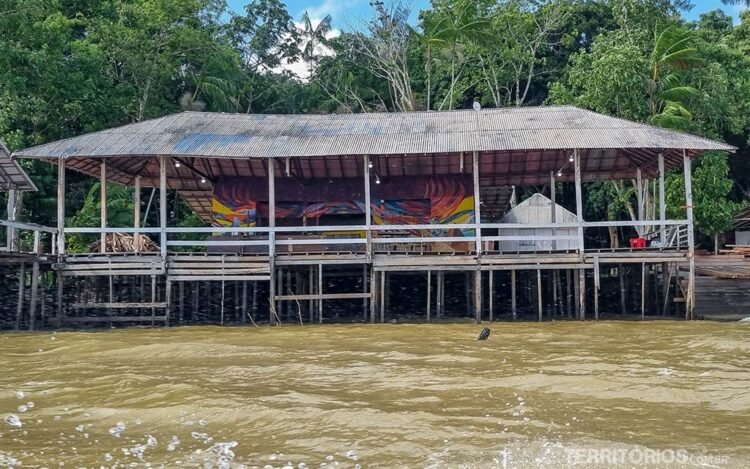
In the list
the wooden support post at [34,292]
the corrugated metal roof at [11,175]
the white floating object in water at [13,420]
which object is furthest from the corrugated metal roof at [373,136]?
the white floating object in water at [13,420]

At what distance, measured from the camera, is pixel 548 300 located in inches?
723

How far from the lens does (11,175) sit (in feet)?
52.2

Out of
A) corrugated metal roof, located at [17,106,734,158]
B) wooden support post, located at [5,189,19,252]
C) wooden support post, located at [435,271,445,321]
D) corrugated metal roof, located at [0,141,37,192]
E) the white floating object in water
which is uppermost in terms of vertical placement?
corrugated metal roof, located at [17,106,734,158]

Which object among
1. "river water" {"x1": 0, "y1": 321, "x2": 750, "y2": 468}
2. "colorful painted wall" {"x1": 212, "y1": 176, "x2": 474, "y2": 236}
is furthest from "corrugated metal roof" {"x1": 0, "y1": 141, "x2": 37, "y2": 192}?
"river water" {"x1": 0, "y1": 321, "x2": 750, "y2": 468}

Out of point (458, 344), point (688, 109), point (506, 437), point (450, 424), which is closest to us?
point (506, 437)

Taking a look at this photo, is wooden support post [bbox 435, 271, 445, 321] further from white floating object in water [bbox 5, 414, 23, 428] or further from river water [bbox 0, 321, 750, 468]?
white floating object in water [bbox 5, 414, 23, 428]

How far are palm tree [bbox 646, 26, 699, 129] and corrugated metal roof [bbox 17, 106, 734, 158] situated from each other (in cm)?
532

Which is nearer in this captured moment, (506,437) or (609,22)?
(506,437)

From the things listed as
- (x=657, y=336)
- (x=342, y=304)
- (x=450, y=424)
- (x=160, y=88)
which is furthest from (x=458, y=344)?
(x=160, y=88)

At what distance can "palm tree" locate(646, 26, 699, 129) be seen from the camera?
2130 centimetres

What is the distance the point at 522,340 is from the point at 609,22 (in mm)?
22996

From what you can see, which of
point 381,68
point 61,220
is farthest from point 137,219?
point 381,68

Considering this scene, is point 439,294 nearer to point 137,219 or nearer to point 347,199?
point 347,199

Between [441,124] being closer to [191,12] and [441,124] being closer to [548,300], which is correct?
[548,300]
